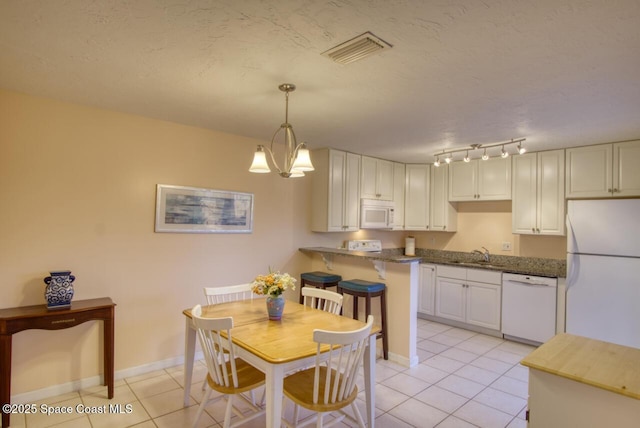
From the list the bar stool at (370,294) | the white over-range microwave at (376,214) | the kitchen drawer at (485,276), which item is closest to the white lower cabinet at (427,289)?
the kitchen drawer at (485,276)

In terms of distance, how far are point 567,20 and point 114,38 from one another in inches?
86.1

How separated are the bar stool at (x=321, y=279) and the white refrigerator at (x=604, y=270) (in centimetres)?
254

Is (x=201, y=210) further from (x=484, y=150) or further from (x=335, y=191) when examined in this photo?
(x=484, y=150)

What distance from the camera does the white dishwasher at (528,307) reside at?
383cm

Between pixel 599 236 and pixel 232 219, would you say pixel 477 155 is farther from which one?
pixel 232 219

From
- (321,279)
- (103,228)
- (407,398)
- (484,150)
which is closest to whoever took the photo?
(407,398)

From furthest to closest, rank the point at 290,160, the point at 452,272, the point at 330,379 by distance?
the point at 452,272 < the point at 290,160 < the point at 330,379

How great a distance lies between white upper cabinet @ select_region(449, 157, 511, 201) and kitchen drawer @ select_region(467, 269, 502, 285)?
100 cm

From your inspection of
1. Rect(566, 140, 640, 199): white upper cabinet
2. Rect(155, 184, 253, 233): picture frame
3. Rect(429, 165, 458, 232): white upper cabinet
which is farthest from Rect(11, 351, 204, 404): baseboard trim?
Rect(566, 140, 640, 199): white upper cabinet

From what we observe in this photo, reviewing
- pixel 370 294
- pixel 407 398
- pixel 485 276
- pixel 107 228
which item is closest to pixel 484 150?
pixel 485 276

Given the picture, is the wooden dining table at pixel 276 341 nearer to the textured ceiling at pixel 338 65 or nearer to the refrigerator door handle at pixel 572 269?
the textured ceiling at pixel 338 65

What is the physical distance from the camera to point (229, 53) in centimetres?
190

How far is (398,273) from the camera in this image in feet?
11.5

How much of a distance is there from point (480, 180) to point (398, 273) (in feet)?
7.09
